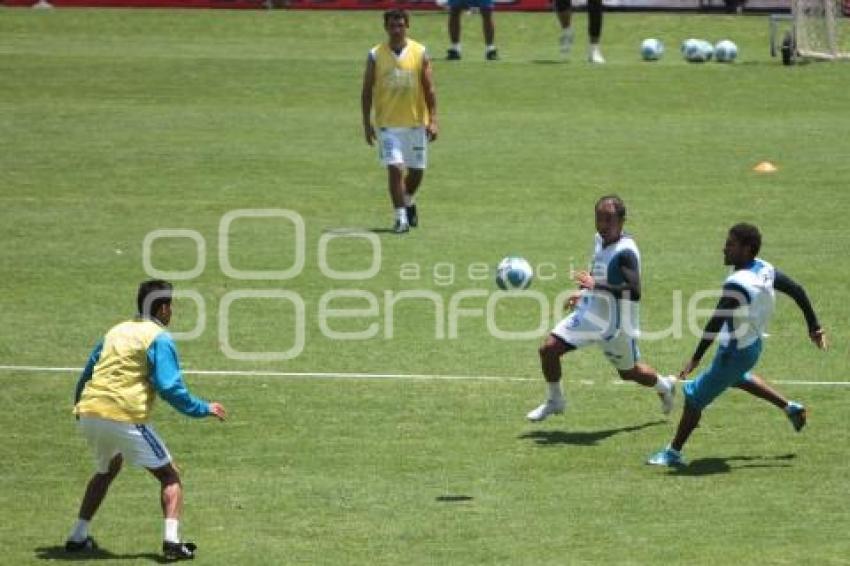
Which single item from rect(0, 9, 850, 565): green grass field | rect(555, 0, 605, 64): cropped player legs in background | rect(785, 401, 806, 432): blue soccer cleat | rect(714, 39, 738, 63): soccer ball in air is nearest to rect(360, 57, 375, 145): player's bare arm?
rect(0, 9, 850, 565): green grass field

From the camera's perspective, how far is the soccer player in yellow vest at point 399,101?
22.7m

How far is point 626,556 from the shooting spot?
1174 centimetres

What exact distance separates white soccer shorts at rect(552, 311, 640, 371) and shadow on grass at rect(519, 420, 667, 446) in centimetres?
62

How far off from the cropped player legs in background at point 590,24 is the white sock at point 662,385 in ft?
66.9

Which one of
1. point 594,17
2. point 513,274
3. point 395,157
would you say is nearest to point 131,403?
point 513,274

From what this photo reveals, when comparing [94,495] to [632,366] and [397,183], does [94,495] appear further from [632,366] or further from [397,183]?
[397,183]

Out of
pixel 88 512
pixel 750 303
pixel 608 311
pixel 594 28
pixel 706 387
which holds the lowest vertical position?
pixel 88 512

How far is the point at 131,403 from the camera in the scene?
38.8 feet

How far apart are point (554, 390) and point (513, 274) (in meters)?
4.30

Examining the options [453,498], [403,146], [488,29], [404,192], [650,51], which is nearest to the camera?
[453,498]

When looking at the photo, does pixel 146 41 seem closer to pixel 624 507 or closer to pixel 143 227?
pixel 143 227

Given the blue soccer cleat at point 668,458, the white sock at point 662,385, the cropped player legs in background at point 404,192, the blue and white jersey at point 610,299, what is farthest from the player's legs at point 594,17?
the blue soccer cleat at point 668,458

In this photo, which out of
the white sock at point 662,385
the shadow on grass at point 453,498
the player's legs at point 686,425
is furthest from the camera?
the white sock at point 662,385

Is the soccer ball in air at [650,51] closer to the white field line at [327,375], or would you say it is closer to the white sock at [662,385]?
the white field line at [327,375]
